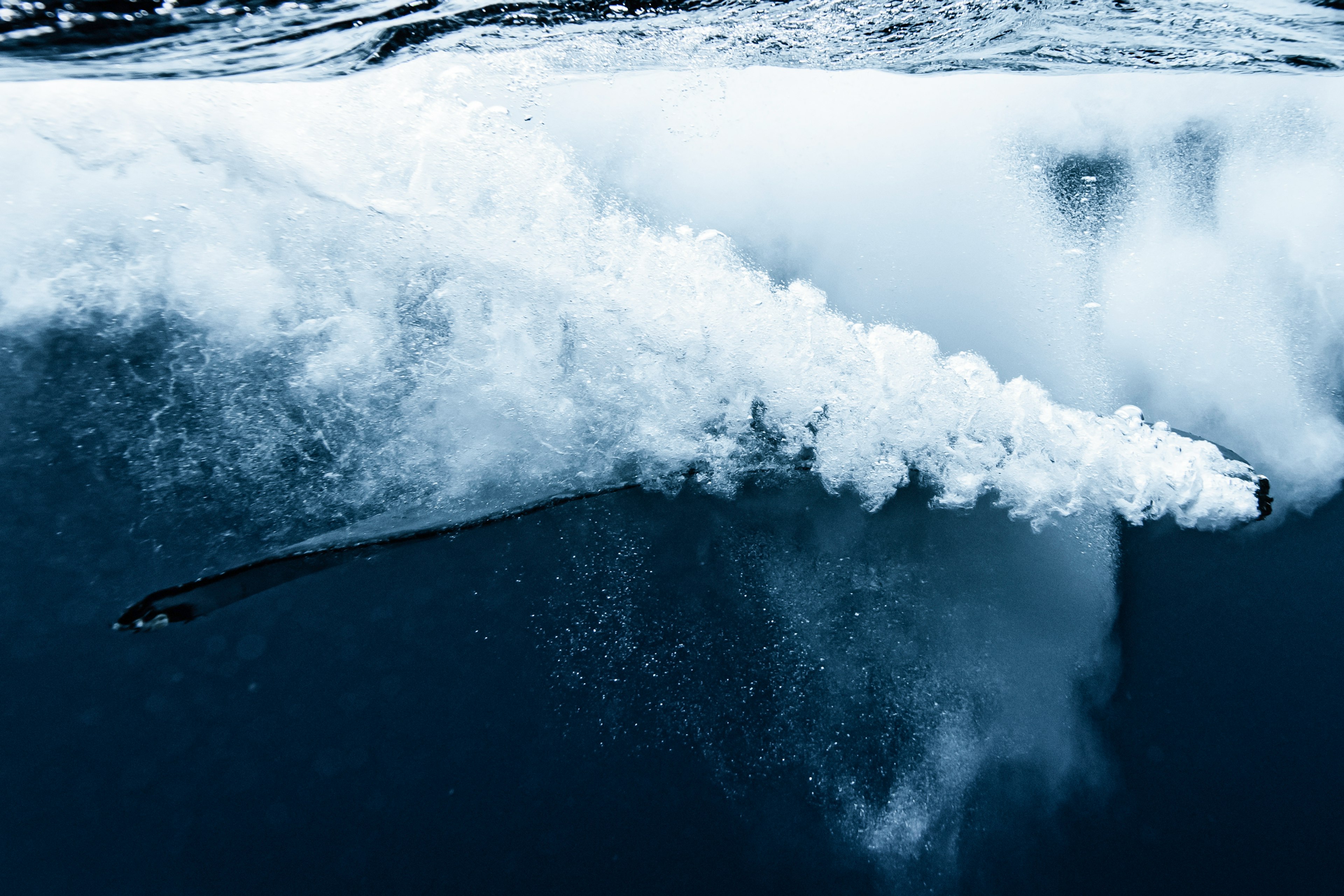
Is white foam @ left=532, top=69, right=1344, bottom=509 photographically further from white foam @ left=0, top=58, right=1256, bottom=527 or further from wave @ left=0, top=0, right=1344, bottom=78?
white foam @ left=0, top=58, right=1256, bottom=527

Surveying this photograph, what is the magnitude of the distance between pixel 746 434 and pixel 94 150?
320cm

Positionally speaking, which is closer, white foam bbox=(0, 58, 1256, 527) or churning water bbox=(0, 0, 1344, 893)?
churning water bbox=(0, 0, 1344, 893)

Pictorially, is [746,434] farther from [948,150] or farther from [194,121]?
[194,121]

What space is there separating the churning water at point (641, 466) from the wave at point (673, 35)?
0.08 feet

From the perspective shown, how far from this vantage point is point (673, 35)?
3.20 metres

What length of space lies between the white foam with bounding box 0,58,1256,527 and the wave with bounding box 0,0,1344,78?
7.6 inches

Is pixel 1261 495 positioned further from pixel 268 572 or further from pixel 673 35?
pixel 268 572

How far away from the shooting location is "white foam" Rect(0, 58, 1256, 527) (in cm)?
259

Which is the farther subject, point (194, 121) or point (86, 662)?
point (194, 121)

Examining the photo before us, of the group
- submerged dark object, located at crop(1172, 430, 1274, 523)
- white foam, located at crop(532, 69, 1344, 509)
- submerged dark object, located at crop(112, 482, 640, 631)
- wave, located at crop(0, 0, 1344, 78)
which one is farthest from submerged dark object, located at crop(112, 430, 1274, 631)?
submerged dark object, located at crop(1172, 430, 1274, 523)

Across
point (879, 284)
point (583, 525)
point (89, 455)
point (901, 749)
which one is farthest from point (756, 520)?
point (89, 455)

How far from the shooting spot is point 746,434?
106 inches

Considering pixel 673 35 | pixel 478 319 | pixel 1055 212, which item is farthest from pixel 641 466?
pixel 1055 212

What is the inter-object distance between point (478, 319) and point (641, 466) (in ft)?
3.27
